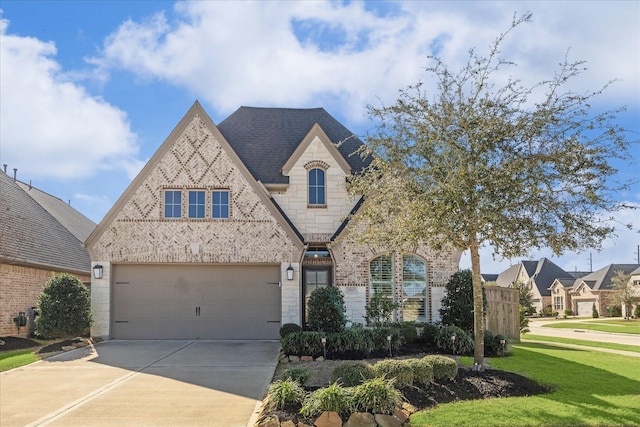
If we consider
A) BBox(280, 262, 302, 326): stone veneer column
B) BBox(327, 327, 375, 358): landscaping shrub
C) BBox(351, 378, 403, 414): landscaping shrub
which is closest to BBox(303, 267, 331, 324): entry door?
BBox(280, 262, 302, 326): stone veneer column

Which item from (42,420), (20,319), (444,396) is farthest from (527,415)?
(20,319)

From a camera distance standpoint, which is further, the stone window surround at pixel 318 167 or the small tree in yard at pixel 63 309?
the stone window surround at pixel 318 167

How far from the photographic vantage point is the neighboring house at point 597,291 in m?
53.9

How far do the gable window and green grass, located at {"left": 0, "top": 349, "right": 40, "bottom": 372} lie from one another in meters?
10.0

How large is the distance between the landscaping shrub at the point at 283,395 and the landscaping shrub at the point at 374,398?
3.01ft

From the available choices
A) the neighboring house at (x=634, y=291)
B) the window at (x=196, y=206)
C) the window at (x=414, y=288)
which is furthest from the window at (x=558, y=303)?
the window at (x=196, y=206)

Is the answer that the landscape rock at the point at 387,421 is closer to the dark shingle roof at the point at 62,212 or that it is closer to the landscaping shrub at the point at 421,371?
the landscaping shrub at the point at 421,371

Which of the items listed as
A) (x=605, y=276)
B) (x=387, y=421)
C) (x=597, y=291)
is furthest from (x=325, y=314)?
(x=605, y=276)

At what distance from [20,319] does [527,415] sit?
56.8 feet

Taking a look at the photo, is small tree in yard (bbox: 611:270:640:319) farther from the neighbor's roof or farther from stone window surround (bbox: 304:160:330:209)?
stone window surround (bbox: 304:160:330:209)

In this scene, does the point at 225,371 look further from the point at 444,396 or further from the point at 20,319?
the point at 20,319

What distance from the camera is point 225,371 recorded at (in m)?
12.4

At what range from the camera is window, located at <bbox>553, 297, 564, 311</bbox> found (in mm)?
61750

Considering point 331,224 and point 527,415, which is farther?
point 331,224
